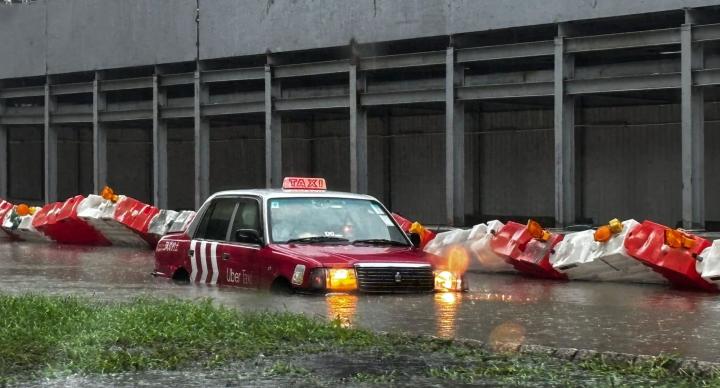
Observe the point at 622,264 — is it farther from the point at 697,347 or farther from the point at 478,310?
the point at 697,347

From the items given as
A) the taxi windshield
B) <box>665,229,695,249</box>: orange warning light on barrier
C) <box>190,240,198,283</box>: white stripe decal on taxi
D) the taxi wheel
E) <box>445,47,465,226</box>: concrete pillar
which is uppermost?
<box>445,47,465,226</box>: concrete pillar

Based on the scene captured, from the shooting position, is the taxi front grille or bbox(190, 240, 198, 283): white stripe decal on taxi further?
bbox(190, 240, 198, 283): white stripe decal on taxi

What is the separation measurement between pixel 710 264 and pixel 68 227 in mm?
14557

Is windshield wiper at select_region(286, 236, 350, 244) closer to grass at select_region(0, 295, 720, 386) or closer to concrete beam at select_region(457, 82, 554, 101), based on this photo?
grass at select_region(0, 295, 720, 386)

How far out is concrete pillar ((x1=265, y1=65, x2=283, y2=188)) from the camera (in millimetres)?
30219

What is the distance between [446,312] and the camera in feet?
39.1

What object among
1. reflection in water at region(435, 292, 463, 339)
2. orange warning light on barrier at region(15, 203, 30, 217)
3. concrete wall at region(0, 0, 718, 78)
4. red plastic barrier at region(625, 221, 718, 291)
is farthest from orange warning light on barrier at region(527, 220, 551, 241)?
orange warning light on barrier at region(15, 203, 30, 217)

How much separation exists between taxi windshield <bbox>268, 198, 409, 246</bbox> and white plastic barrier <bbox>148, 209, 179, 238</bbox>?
402 inches

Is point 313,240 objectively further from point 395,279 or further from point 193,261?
point 193,261

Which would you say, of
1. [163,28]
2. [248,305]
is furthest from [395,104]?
[248,305]

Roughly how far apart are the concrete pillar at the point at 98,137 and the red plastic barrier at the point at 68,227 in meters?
8.62

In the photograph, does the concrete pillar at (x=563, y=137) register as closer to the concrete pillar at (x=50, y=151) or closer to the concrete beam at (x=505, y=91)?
the concrete beam at (x=505, y=91)

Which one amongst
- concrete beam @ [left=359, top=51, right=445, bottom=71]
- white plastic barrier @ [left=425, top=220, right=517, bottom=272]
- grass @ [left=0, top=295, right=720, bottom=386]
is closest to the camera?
grass @ [left=0, top=295, right=720, bottom=386]

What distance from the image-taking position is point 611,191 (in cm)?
3073
